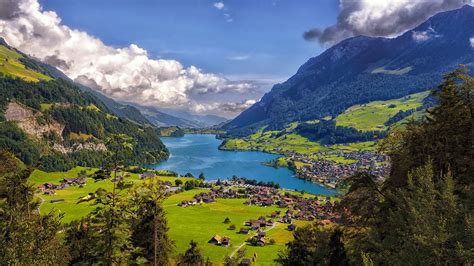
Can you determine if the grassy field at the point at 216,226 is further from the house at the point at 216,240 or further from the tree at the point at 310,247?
the tree at the point at 310,247

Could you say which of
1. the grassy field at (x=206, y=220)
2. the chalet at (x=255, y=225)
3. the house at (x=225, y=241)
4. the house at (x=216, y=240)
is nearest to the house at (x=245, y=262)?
the grassy field at (x=206, y=220)

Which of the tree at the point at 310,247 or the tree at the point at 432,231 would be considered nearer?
the tree at the point at 432,231

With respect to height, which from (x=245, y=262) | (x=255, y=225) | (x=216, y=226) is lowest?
(x=216, y=226)

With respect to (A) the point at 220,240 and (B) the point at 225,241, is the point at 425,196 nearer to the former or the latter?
(B) the point at 225,241

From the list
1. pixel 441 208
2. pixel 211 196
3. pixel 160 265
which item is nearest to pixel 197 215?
pixel 211 196

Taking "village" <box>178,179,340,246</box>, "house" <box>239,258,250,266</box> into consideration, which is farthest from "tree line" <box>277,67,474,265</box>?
"village" <box>178,179,340,246</box>

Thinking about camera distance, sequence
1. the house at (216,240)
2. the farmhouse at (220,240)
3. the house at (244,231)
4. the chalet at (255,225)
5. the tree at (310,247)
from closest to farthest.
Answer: the tree at (310,247), the farmhouse at (220,240), the house at (216,240), the house at (244,231), the chalet at (255,225)

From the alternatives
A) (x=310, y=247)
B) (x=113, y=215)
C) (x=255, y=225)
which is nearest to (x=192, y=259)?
(x=310, y=247)

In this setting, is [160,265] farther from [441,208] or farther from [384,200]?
[441,208]

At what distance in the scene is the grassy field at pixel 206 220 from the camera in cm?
9569

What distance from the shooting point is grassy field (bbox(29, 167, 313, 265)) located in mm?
95688

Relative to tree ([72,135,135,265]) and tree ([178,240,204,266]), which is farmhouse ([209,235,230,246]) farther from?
tree ([72,135,135,265])

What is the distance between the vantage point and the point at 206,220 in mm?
133500

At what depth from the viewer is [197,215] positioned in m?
140
